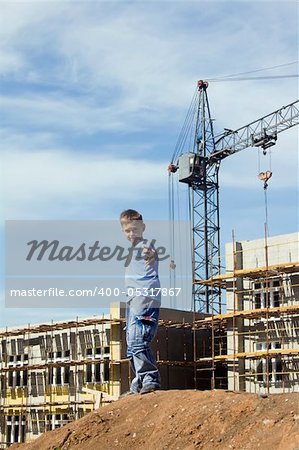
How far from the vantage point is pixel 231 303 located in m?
38.2

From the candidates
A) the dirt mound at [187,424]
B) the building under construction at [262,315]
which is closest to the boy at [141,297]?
the dirt mound at [187,424]

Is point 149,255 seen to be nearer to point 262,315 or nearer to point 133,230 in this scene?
point 133,230

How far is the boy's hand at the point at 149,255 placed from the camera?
17438 millimetres

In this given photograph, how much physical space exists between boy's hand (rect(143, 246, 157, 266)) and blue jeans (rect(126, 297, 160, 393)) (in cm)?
90

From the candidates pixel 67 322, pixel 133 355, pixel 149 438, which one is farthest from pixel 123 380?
pixel 149 438

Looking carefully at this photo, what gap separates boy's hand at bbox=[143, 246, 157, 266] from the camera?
57.2 ft

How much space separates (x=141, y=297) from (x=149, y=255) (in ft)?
2.96

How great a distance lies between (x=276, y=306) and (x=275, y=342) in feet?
5.05

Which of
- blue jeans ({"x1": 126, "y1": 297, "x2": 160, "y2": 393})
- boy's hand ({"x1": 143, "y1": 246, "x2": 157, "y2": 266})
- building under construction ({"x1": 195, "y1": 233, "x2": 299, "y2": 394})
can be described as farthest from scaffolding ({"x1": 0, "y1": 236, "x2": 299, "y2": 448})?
boy's hand ({"x1": 143, "y1": 246, "x2": 157, "y2": 266})

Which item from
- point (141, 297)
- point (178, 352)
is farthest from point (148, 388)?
point (178, 352)

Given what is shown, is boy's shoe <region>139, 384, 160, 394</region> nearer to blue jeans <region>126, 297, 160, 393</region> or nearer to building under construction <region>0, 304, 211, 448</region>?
blue jeans <region>126, 297, 160, 393</region>

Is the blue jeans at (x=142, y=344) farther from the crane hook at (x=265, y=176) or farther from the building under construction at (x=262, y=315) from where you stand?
the crane hook at (x=265, y=176)

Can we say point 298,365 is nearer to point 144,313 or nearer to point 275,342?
point 275,342

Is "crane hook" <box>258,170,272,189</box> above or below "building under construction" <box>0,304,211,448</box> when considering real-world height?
above
